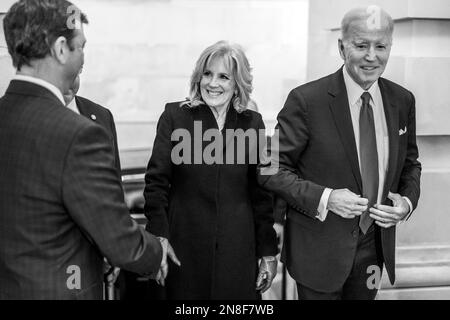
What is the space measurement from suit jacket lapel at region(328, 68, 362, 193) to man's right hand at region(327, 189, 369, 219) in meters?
0.13

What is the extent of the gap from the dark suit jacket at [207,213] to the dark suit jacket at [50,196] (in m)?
0.78

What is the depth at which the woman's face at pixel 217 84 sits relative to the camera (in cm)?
254

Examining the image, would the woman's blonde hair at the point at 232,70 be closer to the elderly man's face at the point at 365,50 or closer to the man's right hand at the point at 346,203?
the elderly man's face at the point at 365,50

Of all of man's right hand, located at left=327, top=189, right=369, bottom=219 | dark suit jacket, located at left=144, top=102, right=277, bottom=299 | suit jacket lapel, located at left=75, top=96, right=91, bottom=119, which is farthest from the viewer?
dark suit jacket, located at left=144, top=102, right=277, bottom=299

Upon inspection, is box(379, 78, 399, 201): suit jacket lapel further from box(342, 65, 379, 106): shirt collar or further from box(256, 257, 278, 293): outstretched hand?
box(256, 257, 278, 293): outstretched hand

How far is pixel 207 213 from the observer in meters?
2.54

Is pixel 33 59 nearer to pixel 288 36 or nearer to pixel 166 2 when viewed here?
pixel 166 2

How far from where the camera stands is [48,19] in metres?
1.70

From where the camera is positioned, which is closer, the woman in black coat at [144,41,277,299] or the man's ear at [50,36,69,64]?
the man's ear at [50,36,69,64]

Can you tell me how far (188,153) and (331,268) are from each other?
76 centimetres

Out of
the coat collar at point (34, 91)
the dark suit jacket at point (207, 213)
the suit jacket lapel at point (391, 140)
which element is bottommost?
the dark suit jacket at point (207, 213)

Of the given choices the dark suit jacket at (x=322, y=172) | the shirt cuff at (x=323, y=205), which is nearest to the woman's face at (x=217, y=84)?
the dark suit jacket at (x=322, y=172)

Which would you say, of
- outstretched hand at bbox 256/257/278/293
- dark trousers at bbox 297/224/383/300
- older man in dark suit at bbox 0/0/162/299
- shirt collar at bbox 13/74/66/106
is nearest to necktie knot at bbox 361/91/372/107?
dark trousers at bbox 297/224/383/300

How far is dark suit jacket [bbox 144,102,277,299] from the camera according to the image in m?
2.52
